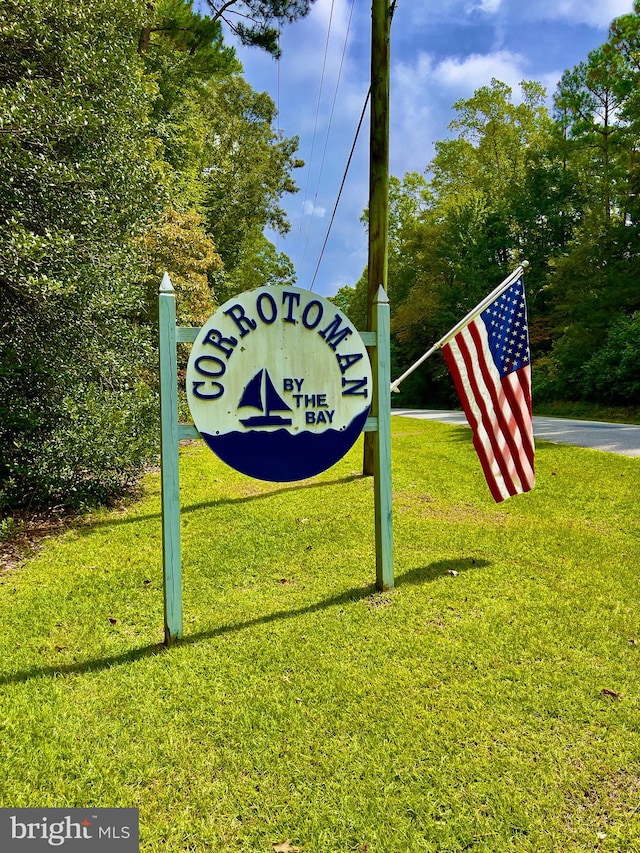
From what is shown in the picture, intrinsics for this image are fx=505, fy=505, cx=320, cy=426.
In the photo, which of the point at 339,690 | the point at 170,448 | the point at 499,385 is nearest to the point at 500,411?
the point at 499,385

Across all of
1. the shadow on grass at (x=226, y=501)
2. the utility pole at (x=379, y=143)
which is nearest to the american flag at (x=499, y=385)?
the utility pole at (x=379, y=143)

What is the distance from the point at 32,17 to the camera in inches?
181

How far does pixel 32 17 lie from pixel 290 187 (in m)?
21.9

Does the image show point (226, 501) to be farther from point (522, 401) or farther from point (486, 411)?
point (522, 401)

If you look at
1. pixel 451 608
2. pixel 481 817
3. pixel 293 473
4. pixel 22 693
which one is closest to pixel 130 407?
pixel 293 473

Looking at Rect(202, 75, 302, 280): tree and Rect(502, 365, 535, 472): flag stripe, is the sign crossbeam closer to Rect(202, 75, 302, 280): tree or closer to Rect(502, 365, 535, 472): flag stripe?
Rect(502, 365, 535, 472): flag stripe

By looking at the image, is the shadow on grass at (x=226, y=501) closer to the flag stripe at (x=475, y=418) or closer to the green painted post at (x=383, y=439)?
the green painted post at (x=383, y=439)

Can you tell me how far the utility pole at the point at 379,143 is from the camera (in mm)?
5707

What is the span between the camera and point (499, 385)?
3908 millimetres

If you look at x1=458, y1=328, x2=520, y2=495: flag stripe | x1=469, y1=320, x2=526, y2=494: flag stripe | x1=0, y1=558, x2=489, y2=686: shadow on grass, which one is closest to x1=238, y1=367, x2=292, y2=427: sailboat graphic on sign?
x1=0, y1=558, x2=489, y2=686: shadow on grass

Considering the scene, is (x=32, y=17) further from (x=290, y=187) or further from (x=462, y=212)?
(x=462, y=212)

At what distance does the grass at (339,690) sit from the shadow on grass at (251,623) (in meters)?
0.02

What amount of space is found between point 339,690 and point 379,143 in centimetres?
626

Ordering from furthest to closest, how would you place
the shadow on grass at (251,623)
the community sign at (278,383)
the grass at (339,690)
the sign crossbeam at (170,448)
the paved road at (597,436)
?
the paved road at (597,436) → the community sign at (278,383) → the sign crossbeam at (170,448) → the shadow on grass at (251,623) → the grass at (339,690)
